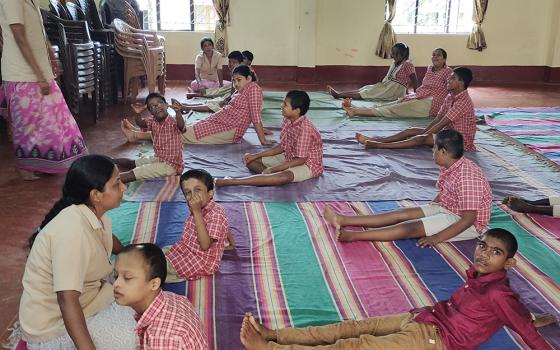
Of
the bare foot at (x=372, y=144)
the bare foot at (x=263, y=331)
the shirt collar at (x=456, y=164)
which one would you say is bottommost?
the bare foot at (x=263, y=331)

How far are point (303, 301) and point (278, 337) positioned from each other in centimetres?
38

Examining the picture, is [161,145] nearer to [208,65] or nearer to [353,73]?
[208,65]

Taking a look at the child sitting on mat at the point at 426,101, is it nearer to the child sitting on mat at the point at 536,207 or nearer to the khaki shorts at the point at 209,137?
the khaki shorts at the point at 209,137

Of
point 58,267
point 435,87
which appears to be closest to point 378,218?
point 58,267

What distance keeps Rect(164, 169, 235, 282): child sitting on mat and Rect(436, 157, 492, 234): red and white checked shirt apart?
1.17 meters

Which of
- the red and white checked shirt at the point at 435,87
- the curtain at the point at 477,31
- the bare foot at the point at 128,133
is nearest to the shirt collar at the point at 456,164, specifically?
the bare foot at the point at 128,133

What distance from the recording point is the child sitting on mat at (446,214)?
2537 mm

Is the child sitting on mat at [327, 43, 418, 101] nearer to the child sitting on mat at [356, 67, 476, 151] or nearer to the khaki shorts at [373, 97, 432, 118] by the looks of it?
the khaki shorts at [373, 97, 432, 118]

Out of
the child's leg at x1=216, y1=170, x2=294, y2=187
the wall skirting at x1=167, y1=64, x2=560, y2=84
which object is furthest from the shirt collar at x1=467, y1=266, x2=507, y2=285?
the wall skirting at x1=167, y1=64, x2=560, y2=84

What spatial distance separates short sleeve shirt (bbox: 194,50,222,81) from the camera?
6895 millimetres

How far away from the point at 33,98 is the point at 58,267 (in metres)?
2.33

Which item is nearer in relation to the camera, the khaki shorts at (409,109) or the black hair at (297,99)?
the black hair at (297,99)

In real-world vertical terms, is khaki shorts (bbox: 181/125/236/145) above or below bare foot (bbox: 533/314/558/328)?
above

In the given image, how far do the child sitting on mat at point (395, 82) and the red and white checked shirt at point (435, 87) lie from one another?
0.88 m
